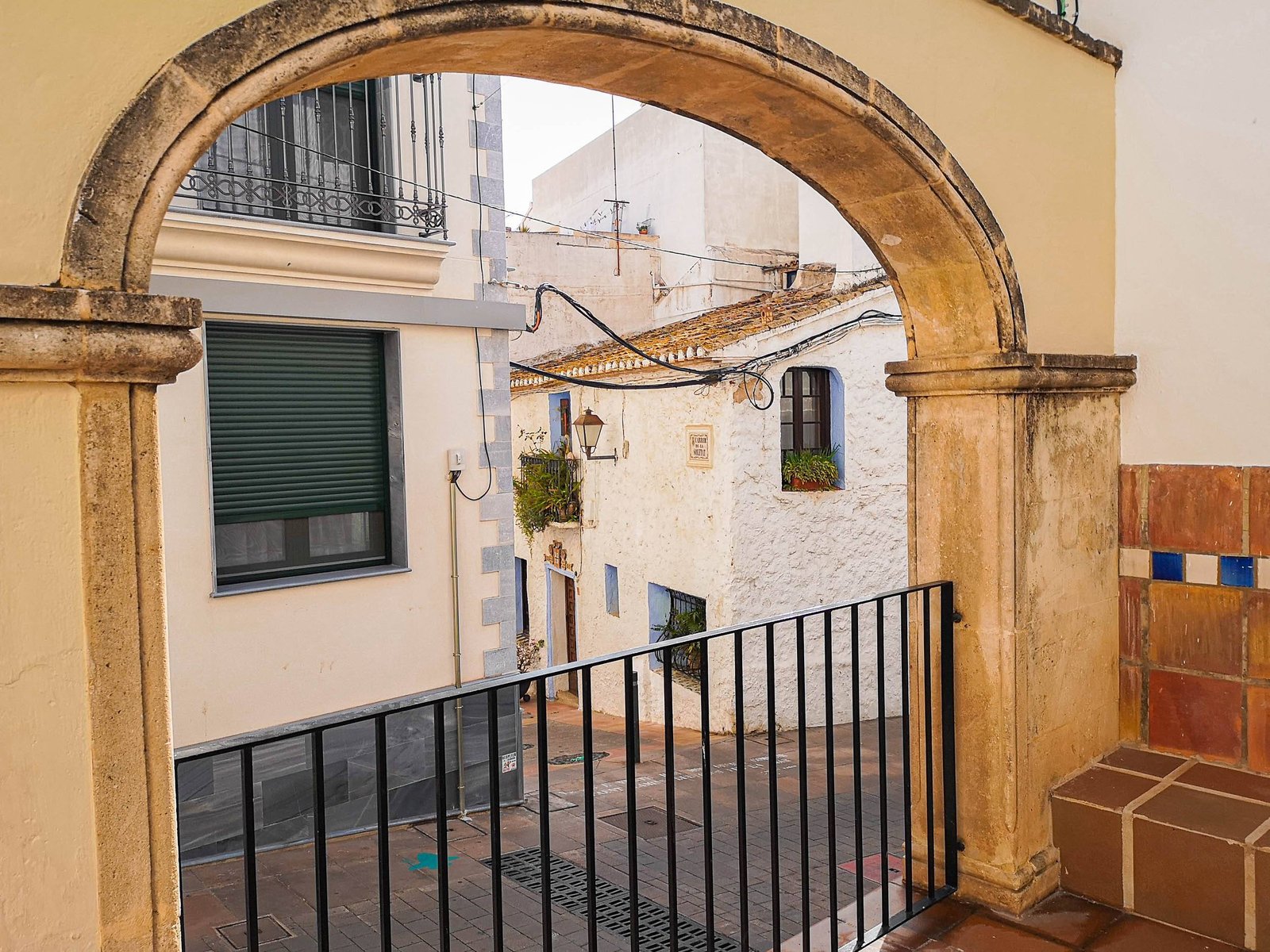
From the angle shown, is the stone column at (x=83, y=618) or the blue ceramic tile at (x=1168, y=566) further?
the blue ceramic tile at (x=1168, y=566)

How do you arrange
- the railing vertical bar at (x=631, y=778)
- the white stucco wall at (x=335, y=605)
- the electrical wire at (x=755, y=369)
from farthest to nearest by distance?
the electrical wire at (x=755, y=369) < the white stucco wall at (x=335, y=605) < the railing vertical bar at (x=631, y=778)

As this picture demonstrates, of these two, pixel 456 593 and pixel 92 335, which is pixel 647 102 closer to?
pixel 92 335

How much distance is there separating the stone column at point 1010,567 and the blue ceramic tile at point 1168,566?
0.62ft

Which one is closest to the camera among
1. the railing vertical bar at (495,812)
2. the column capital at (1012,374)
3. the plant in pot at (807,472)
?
the railing vertical bar at (495,812)

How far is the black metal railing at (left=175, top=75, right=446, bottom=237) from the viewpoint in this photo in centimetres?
597

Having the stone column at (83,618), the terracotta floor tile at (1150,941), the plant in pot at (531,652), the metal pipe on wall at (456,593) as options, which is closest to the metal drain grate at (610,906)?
the metal pipe on wall at (456,593)

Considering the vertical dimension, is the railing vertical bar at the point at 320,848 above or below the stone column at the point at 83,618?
below

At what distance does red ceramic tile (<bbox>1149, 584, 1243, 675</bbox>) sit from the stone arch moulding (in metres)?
0.92

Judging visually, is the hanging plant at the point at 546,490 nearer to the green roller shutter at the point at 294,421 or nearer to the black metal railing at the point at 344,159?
the green roller shutter at the point at 294,421

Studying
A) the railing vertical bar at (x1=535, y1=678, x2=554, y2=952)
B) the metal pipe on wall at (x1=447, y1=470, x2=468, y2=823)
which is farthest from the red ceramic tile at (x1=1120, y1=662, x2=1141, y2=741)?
the metal pipe on wall at (x1=447, y1=470, x2=468, y2=823)

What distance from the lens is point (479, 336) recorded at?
→ 6957mm

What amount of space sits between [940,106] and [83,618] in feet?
6.87

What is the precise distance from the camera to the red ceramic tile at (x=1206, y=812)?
2.46 metres

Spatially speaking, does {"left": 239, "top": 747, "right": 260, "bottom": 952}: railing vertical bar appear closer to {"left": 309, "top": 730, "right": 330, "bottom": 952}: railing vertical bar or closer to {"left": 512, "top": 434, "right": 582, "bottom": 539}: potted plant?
{"left": 309, "top": 730, "right": 330, "bottom": 952}: railing vertical bar
